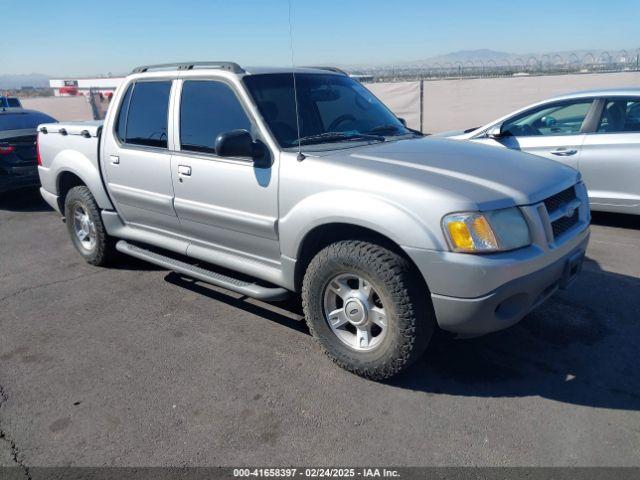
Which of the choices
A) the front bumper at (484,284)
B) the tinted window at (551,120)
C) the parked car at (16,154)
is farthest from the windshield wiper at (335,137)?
the parked car at (16,154)

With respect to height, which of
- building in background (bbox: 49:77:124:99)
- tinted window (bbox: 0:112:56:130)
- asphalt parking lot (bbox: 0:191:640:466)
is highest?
building in background (bbox: 49:77:124:99)

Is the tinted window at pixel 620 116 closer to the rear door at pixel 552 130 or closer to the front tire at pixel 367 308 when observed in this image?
the rear door at pixel 552 130

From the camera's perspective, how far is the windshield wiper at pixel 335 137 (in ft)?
13.0

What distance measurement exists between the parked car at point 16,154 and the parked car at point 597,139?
7.07 meters

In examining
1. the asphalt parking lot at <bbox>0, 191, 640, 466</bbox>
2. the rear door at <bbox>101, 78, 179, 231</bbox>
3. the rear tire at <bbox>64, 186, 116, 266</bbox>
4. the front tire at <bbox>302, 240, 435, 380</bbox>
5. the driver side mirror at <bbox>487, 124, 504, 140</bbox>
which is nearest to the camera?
the asphalt parking lot at <bbox>0, 191, 640, 466</bbox>

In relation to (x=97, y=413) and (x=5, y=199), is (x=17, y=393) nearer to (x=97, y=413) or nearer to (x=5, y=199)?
(x=97, y=413)

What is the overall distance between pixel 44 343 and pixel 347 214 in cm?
259

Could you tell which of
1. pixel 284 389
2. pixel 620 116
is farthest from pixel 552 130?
pixel 284 389

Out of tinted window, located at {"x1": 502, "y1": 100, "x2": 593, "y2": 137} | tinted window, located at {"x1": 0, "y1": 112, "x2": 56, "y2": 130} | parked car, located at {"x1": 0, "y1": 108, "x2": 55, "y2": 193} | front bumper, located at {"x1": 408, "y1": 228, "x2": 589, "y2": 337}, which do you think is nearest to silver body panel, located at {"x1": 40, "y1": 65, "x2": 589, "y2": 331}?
front bumper, located at {"x1": 408, "y1": 228, "x2": 589, "y2": 337}

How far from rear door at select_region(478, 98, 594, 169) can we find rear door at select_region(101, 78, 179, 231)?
4320mm

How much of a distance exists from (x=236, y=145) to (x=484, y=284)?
1.76 m

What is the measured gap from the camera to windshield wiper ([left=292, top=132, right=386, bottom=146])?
13.0ft

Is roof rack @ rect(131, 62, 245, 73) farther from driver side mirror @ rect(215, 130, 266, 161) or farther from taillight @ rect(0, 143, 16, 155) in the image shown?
taillight @ rect(0, 143, 16, 155)

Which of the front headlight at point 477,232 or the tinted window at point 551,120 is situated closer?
the front headlight at point 477,232
